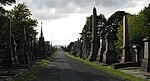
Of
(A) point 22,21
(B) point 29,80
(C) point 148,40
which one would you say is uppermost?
(A) point 22,21

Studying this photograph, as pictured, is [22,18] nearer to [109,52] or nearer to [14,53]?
[109,52]

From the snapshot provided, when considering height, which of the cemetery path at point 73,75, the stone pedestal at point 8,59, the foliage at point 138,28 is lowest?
the cemetery path at point 73,75

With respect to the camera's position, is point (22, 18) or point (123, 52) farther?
point (22, 18)

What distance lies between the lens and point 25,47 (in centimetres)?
3941

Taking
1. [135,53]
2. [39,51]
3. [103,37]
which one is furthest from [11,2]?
[39,51]

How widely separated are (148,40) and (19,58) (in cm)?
1818

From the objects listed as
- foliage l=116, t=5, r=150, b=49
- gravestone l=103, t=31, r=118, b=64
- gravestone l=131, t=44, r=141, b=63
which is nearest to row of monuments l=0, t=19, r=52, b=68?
gravestone l=103, t=31, r=118, b=64

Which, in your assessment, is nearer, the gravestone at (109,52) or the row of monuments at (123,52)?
the row of monuments at (123,52)

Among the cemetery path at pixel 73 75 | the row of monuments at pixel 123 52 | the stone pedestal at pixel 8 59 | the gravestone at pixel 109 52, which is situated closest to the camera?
the cemetery path at pixel 73 75

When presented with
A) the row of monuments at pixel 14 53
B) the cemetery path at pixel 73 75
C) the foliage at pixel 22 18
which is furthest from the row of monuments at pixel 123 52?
the foliage at pixel 22 18

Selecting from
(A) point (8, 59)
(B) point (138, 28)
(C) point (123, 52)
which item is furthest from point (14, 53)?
(B) point (138, 28)

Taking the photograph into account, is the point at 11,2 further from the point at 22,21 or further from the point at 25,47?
the point at 22,21

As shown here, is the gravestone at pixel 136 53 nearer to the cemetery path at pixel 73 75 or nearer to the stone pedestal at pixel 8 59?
the cemetery path at pixel 73 75

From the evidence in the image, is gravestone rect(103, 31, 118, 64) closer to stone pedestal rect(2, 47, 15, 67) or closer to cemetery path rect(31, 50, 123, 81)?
cemetery path rect(31, 50, 123, 81)
